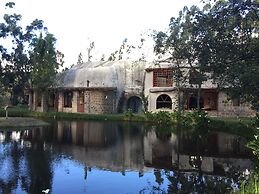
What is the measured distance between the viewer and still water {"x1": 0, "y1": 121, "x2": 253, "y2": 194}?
12281mm

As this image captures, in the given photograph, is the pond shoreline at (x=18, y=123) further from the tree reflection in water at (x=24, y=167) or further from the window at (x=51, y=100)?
the window at (x=51, y=100)

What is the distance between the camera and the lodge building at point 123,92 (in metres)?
43.8

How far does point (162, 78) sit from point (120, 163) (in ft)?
99.7

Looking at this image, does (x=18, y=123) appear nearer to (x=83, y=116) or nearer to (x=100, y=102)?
(x=83, y=116)

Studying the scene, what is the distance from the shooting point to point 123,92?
50.8m

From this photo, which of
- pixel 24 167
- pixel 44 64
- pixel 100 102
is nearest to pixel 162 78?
pixel 100 102

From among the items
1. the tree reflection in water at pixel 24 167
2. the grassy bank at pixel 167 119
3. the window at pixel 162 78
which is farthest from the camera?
the window at pixel 162 78

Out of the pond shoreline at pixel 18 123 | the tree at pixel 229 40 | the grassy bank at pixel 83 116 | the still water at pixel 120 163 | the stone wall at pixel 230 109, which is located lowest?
the still water at pixel 120 163

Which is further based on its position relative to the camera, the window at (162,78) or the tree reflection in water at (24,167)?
the window at (162,78)

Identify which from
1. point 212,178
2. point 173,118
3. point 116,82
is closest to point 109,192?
point 212,178

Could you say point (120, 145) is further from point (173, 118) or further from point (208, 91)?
point (208, 91)

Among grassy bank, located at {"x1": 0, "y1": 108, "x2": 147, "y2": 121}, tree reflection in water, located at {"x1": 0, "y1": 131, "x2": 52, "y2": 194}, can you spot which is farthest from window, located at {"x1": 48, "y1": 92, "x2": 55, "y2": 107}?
tree reflection in water, located at {"x1": 0, "y1": 131, "x2": 52, "y2": 194}

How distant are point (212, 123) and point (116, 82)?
21.9 metres

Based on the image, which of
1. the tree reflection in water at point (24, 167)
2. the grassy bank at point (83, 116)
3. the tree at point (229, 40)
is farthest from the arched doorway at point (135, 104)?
the tree at point (229, 40)
